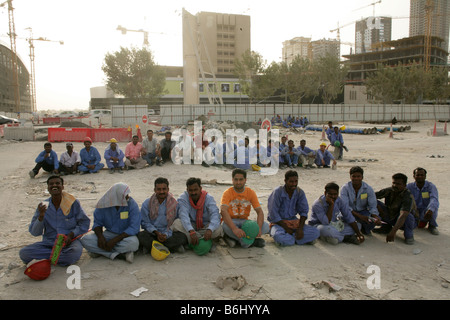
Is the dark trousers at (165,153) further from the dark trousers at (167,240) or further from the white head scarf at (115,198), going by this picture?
the white head scarf at (115,198)

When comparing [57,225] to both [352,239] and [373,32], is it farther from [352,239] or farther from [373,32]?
[373,32]

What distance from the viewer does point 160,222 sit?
4.94 m

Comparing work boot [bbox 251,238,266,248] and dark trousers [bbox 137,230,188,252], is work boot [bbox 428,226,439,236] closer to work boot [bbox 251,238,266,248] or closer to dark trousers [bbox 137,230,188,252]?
work boot [bbox 251,238,266,248]

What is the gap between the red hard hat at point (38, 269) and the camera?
3.86 m

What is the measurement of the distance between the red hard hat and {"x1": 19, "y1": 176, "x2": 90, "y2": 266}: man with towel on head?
32cm

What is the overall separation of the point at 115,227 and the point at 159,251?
717 millimetres

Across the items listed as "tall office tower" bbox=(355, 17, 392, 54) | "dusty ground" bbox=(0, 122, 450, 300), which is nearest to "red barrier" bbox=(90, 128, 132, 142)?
"dusty ground" bbox=(0, 122, 450, 300)

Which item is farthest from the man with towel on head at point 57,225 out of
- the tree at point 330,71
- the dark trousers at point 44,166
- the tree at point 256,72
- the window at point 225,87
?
the window at point 225,87

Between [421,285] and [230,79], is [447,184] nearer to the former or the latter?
[421,285]

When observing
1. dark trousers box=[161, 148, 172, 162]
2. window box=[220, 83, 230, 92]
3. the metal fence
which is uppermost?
window box=[220, 83, 230, 92]

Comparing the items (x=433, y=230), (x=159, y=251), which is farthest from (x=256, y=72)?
(x=159, y=251)

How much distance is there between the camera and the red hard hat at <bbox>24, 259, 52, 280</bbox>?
3859 millimetres
